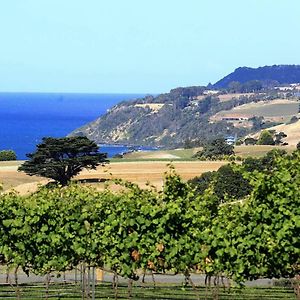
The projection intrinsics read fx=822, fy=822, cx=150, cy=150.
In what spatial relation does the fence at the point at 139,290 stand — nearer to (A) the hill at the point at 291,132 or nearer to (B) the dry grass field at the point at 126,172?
(B) the dry grass field at the point at 126,172

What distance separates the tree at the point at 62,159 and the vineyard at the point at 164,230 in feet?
146

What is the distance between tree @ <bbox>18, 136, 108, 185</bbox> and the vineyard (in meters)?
44.4

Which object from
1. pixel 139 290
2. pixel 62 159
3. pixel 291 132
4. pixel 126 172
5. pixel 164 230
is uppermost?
pixel 164 230

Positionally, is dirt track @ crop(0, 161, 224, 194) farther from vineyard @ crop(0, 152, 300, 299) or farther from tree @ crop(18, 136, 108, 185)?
vineyard @ crop(0, 152, 300, 299)

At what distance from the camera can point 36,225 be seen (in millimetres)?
15039

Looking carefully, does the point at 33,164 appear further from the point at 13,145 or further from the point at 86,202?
the point at 13,145

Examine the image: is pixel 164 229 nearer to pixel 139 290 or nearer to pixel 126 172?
pixel 139 290

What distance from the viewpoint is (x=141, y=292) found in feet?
67.3

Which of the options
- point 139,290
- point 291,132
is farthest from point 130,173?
point 291,132

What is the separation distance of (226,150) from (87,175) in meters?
29.2

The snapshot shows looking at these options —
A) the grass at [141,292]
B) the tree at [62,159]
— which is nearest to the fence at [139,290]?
the grass at [141,292]

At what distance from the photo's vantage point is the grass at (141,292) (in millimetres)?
19578

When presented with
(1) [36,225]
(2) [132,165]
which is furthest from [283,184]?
(2) [132,165]

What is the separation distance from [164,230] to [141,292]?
6621 millimetres
